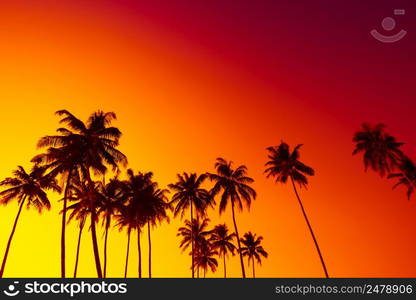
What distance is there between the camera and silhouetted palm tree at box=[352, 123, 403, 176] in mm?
43094

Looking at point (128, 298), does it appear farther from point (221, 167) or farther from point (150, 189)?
point (221, 167)

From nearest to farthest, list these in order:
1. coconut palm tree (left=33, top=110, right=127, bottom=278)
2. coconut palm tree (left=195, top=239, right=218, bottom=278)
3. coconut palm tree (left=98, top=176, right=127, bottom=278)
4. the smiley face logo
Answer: the smiley face logo < coconut palm tree (left=33, top=110, right=127, bottom=278) < coconut palm tree (left=98, top=176, right=127, bottom=278) < coconut palm tree (left=195, top=239, right=218, bottom=278)

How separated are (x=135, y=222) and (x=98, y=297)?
31903 millimetres

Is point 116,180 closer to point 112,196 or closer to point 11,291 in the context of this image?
point 112,196

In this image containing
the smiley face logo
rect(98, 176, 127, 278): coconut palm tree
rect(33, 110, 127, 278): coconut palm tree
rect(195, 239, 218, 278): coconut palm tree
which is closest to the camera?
the smiley face logo

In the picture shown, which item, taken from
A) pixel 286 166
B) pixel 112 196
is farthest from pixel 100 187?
pixel 286 166

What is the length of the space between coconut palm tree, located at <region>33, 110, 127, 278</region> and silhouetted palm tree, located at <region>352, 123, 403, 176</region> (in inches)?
1199

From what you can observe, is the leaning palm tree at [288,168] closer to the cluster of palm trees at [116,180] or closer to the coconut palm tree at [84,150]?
the cluster of palm trees at [116,180]

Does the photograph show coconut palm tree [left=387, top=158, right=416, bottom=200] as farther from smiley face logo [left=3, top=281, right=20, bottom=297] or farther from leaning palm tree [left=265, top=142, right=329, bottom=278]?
smiley face logo [left=3, top=281, right=20, bottom=297]

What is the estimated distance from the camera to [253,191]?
51.6 meters

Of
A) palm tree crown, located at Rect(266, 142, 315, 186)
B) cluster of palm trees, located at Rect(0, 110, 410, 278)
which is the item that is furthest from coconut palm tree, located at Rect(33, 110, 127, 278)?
palm tree crown, located at Rect(266, 142, 315, 186)

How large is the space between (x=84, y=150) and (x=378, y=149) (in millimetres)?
34854

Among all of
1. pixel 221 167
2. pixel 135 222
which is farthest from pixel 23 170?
pixel 221 167

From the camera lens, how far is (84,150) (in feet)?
101
